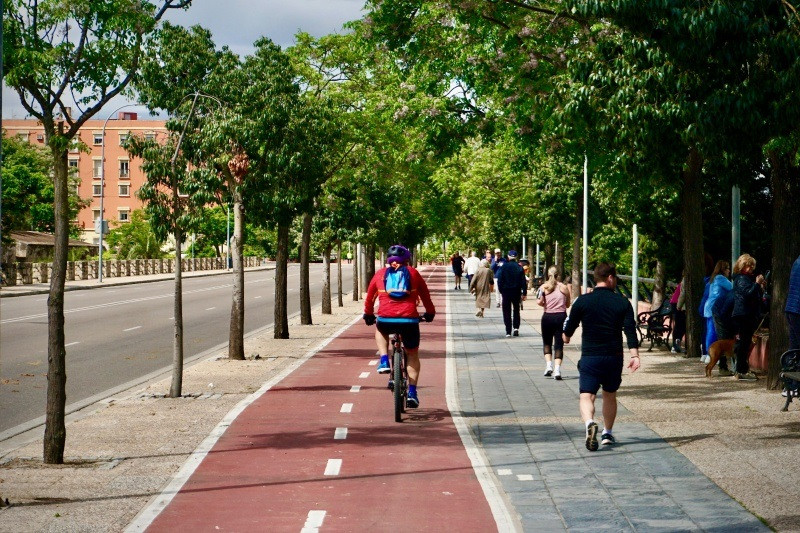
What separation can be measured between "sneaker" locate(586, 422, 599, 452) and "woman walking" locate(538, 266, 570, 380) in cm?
668

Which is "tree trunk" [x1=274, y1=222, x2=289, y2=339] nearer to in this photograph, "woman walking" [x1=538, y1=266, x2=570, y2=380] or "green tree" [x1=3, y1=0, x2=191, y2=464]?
"woman walking" [x1=538, y1=266, x2=570, y2=380]

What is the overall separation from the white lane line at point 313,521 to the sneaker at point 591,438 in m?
3.39

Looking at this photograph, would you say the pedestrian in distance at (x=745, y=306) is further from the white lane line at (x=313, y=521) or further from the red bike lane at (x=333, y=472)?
the white lane line at (x=313, y=521)

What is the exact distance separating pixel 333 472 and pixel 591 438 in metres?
2.51

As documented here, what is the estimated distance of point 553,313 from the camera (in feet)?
56.5

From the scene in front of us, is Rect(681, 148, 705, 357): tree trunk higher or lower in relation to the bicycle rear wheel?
higher

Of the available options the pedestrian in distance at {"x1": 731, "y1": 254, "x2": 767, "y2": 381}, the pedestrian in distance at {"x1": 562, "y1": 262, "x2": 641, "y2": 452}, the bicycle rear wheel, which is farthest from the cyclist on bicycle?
the pedestrian in distance at {"x1": 731, "y1": 254, "x2": 767, "y2": 381}

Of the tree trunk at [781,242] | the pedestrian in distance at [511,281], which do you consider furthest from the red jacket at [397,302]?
the pedestrian in distance at [511,281]

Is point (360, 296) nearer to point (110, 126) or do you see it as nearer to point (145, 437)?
point (145, 437)

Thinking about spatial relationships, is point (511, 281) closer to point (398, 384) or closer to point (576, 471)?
point (398, 384)

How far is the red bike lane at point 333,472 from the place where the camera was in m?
7.54

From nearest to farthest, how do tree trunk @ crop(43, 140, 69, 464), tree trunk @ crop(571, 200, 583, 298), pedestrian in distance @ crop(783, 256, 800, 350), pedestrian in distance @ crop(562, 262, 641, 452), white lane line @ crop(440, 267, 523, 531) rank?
white lane line @ crop(440, 267, 523, 531) < tree trunk @ crop(43, 140, 69, 464) < pedestrian in distance @ crop(562, 262, 641, 452) < pedestrian in distance @ crop(783, 256, 800, 350) < tree trunk @ crop(571, 200, 583, 298)

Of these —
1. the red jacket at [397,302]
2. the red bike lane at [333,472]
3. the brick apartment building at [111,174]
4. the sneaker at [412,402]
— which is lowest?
the red bike lane at [333,472]

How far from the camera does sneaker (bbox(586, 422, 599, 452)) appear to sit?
10.3m
